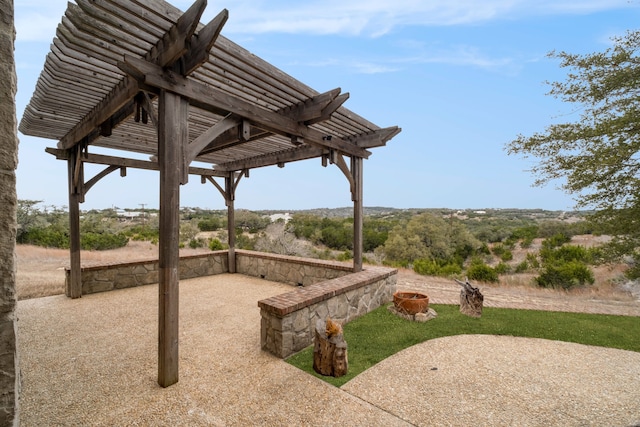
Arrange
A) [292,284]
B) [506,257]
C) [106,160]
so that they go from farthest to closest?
1. [506,257]
2. [292,284]
3. [106,160]

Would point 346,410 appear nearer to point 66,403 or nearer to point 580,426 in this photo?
point 580,426

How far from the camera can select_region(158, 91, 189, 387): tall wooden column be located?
288 centimetres

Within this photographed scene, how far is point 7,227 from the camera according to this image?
→ 876 millimetres

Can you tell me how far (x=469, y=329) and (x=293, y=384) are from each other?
3.02 m

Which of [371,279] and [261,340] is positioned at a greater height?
[371,279]

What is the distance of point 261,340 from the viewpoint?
3758 millimetres

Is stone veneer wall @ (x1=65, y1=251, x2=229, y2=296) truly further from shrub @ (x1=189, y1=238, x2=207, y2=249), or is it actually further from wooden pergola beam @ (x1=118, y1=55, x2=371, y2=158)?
shrub @ (x1=189, y1=238, x2=207, y2=249)

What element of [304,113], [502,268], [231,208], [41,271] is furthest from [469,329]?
[41,271]

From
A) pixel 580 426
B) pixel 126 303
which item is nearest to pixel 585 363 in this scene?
pixel 580 426

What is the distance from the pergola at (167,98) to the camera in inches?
99.3

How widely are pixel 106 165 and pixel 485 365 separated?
748 cm

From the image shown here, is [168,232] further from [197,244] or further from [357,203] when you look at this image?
[197,244]

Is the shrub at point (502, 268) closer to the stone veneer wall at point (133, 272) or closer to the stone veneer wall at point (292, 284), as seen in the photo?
the stone veneer wall at point (292, 284)

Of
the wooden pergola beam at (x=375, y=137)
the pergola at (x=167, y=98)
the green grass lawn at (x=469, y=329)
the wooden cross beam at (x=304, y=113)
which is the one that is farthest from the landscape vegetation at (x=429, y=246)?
the wooden cross beam at (x=304, y=113)
